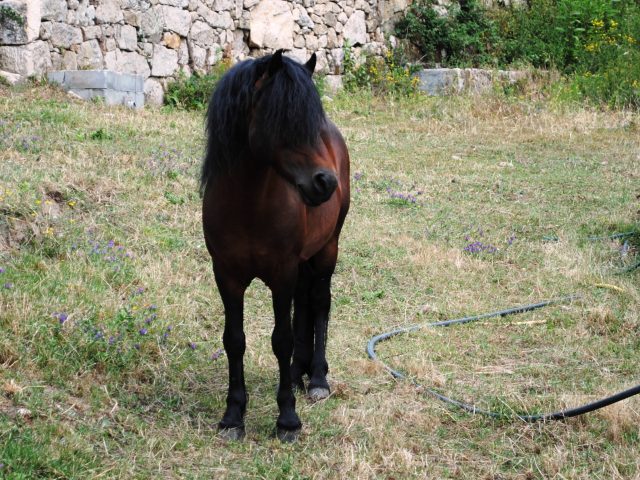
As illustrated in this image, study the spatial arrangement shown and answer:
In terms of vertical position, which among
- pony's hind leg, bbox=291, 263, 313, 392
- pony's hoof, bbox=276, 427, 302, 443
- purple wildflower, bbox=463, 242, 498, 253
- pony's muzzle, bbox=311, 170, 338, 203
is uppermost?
pony's muzzle, bbox=311, 170, 338, 203

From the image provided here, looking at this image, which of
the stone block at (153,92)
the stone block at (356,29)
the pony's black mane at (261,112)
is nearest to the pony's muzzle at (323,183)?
the pony's black mane at (261,112)

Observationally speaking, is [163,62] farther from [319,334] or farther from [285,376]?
[285,376]

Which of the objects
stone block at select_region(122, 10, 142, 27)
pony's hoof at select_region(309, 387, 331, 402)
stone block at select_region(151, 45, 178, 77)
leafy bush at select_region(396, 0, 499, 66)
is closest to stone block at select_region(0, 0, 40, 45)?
stone block at select_region(122, 10, 142, 27)

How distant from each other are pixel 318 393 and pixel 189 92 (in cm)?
845

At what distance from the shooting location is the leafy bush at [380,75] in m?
15.3

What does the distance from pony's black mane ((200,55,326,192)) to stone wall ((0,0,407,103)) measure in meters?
7.46

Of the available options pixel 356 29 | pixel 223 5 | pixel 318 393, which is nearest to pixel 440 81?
pixel 356 29

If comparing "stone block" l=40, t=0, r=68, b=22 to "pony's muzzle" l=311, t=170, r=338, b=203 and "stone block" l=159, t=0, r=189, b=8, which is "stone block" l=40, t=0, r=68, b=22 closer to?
"stone block" l=159, t=0, r=189, b=8

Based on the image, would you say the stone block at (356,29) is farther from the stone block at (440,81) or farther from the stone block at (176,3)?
the stone block at (176,3)

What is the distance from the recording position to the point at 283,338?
4.06m

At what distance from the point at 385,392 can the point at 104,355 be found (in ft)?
4.97

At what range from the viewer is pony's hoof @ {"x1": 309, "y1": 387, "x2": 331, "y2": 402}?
4.62 m

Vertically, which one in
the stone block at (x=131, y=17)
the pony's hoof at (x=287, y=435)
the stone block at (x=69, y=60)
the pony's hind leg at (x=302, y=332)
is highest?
the stone block at (x=131, y=17)

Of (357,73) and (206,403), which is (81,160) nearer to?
(206,403)
